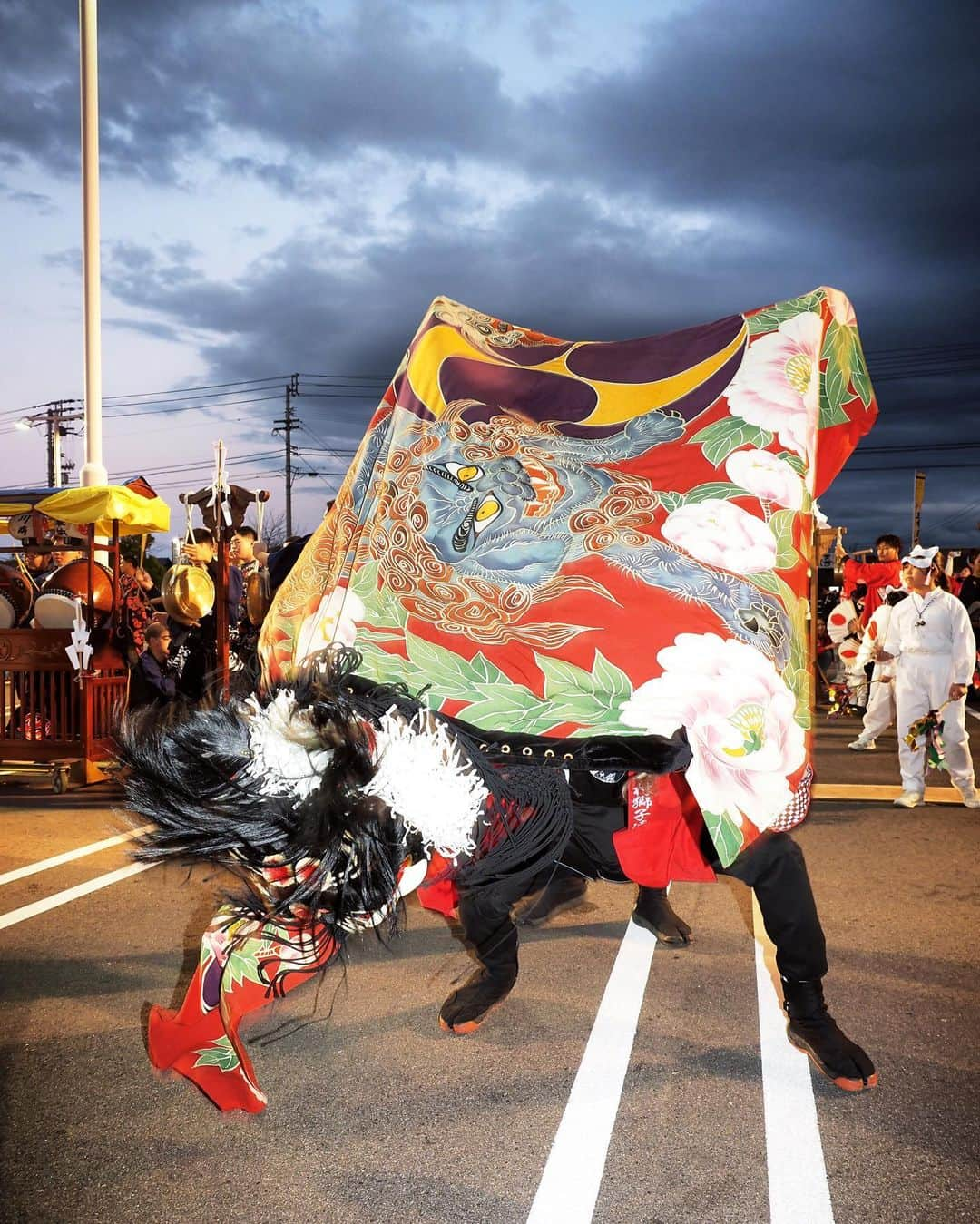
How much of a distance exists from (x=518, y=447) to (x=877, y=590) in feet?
31.0

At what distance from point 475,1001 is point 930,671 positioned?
517 cm

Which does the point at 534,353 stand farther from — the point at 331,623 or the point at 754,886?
the point at 754,886

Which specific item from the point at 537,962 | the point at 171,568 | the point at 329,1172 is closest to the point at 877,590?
the point at 171,568

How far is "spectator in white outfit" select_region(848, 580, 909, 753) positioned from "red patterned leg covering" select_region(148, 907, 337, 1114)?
7604mm

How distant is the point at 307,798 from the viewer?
1.97 meters

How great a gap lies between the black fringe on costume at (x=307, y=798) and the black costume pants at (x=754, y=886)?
458 mm

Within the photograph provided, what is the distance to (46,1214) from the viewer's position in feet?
7.19

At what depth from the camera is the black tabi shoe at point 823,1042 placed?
276 cm

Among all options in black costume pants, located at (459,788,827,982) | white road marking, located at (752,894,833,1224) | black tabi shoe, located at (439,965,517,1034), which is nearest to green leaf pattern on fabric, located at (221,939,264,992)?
black costume pants, located at (459,788,827,982)

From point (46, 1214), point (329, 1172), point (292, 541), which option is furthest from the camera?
point (292, 541)

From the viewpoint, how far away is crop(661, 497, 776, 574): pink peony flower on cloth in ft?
7.93

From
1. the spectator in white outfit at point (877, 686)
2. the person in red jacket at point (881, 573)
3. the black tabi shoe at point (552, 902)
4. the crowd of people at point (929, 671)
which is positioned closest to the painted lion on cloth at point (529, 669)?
the black tabi shoe at point (552, 902)

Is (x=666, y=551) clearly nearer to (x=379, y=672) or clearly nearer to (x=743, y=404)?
(x=743, y=404)

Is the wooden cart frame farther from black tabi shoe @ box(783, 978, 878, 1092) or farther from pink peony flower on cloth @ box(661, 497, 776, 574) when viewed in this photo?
pink peony flower on cloth @ box(661, 497, 776, 574)
